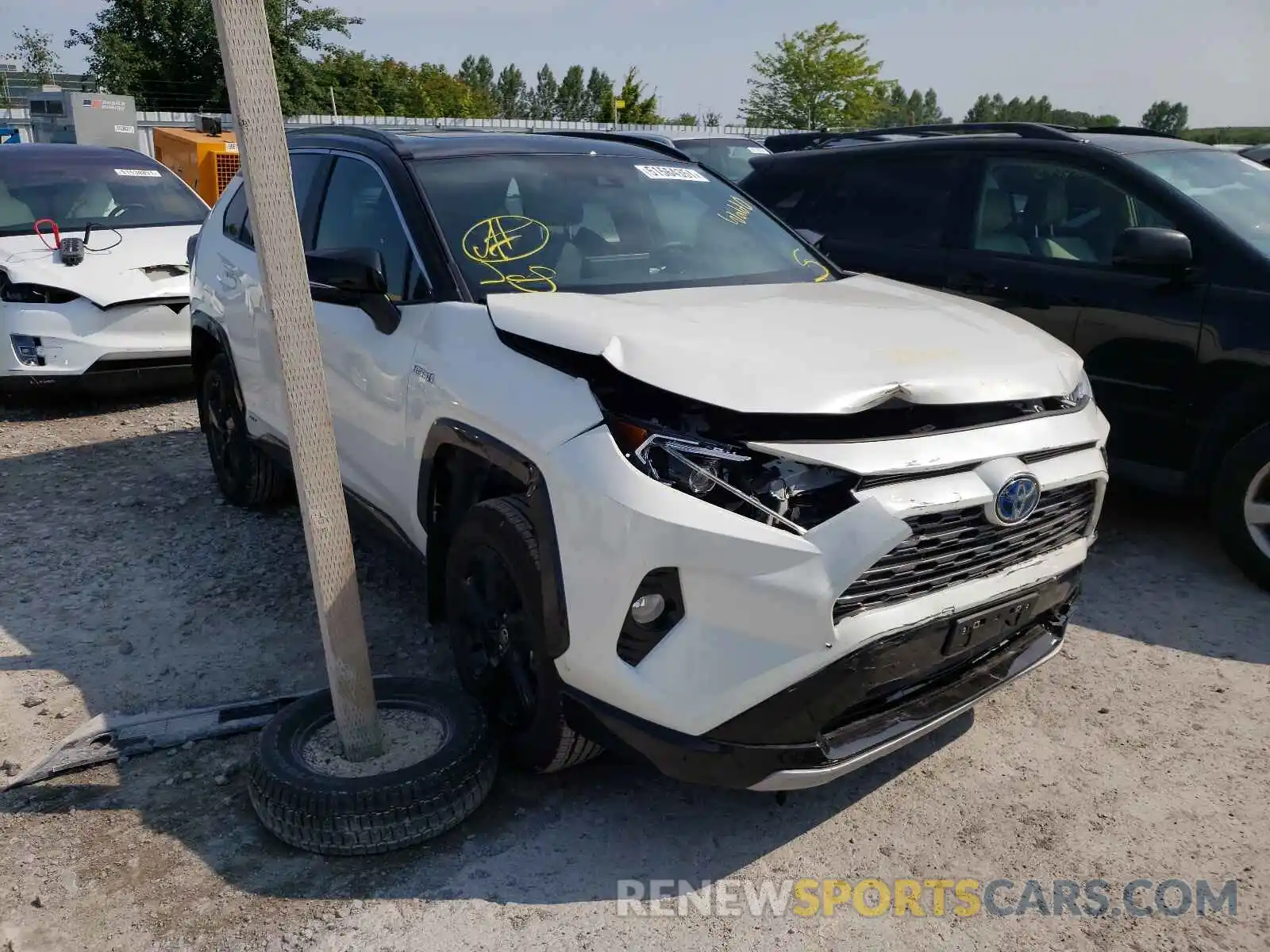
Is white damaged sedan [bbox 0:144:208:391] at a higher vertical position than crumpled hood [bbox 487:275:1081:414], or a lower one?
lower

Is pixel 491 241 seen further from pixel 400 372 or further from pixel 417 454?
pixel 417 454

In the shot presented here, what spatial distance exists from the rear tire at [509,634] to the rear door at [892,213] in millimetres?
3385

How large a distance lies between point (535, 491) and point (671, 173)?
1943 millimetres

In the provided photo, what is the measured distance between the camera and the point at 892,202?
575cm

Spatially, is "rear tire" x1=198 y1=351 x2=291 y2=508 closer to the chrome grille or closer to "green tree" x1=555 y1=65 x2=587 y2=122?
the chrome grille

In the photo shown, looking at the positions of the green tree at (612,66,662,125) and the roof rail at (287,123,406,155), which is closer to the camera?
the roof rail at (287,123,406,155)

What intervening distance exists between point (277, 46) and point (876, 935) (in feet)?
138

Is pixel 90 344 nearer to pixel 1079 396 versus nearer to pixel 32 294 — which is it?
pixel 32 294

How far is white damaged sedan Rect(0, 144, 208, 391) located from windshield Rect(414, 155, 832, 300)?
4.28 meters

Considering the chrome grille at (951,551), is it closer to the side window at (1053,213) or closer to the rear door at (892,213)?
the side window at (1053,213)

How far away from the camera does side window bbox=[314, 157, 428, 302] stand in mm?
3416

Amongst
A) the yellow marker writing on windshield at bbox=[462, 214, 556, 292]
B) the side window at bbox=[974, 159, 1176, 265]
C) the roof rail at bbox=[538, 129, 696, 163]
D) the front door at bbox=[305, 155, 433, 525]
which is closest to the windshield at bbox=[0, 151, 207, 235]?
the front door at bbox=[305, 155, 433, 525]

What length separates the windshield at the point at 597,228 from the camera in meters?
3.33

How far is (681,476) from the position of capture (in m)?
2.39
